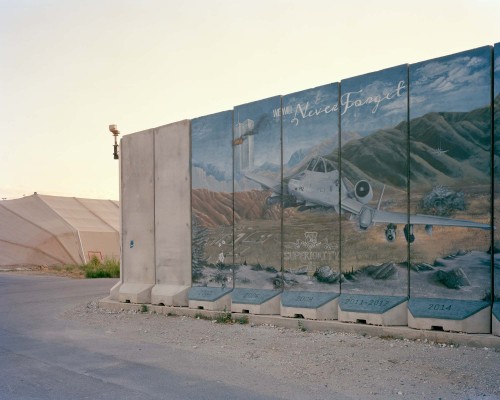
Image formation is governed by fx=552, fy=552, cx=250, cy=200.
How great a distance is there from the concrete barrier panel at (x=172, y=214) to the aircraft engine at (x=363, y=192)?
5470mm

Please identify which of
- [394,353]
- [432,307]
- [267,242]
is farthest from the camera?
[267,242]

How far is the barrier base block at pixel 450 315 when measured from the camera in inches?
370

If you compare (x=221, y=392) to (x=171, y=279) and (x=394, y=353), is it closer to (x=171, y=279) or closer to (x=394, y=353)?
(x=394, y=353)

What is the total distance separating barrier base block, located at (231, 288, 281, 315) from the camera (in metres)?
12.9

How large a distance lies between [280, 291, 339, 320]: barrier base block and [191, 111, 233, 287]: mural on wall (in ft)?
6.85

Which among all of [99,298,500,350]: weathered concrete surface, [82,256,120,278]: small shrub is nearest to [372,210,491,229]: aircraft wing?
[99,298,500,350]: weathered concrete surface

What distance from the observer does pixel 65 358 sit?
956 centimetres

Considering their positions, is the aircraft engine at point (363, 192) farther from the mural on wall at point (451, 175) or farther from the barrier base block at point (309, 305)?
the barrier base block at point (309, 305)

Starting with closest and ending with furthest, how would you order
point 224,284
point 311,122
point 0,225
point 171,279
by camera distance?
point 311,122, point 224,284, point 171,279, point 0,225

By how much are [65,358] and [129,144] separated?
9.09 metres

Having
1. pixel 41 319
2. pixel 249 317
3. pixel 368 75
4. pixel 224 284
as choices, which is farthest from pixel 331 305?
pixel 41 319

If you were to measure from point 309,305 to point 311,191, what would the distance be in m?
2.50

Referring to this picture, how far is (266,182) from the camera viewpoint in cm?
1327

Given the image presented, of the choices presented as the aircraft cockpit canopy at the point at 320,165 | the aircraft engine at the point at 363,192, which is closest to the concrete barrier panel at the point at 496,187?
the aircraft engine at the point at 363,192
